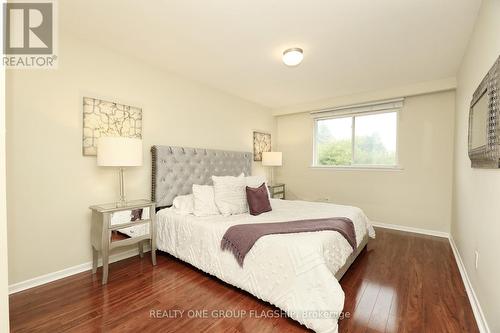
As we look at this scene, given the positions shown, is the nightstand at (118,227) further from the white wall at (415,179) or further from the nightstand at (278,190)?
the white wall at (415,179)

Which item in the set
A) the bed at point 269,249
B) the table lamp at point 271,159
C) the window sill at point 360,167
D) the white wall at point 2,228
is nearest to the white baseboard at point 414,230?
the window sill at point 360,167

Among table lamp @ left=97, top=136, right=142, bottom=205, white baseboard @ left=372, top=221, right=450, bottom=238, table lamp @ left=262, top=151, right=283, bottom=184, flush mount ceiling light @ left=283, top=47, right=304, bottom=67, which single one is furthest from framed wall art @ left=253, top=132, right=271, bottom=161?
table lamp @ left=97, top=136, right=142, bottom=205

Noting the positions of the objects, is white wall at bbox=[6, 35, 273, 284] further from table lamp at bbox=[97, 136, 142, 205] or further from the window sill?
the window sill

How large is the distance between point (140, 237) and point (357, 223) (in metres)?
2.48

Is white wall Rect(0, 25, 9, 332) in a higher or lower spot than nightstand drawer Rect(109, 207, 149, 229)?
higher

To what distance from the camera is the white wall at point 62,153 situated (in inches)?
81.0

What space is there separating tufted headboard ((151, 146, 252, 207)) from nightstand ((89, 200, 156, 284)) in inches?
15.3

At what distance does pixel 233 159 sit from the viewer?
410 cm

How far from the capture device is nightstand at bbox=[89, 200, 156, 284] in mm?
2225

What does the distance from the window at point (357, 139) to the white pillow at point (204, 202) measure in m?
2.86

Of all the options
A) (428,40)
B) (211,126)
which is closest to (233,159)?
(211,126)

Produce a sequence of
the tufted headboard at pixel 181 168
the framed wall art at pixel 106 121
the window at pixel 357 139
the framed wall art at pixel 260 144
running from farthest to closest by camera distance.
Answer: the framed wall art at pixel 260 144
the window at pixel 357 139
the tufted headboard at pixel 181 168
the framed wall art at pixel 106 121

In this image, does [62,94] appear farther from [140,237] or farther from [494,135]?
[494,135]

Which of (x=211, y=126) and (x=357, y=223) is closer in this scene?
(x=357, y=223)
